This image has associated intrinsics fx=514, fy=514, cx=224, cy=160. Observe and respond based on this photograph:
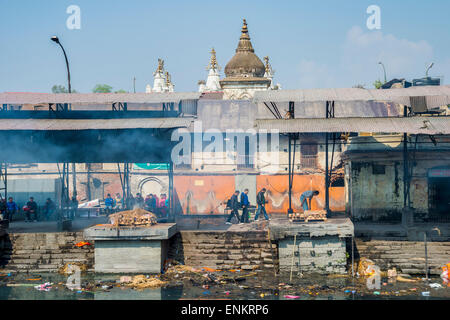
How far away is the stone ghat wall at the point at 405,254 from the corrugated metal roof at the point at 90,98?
29.0ft

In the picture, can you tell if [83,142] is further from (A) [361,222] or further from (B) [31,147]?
(A) [361,222]

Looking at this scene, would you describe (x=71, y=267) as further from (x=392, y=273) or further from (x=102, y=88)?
(x=102, y=88)

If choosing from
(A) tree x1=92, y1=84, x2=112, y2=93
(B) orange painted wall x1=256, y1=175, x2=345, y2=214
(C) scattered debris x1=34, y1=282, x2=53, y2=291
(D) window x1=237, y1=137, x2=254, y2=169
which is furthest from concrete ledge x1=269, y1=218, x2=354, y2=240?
(A) tree x1=92, y1=84, x2=112, y2=93

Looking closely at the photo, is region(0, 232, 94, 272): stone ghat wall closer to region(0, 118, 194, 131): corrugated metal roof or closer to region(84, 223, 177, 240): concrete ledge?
region(84, 223, 177, 240): concrete ledge

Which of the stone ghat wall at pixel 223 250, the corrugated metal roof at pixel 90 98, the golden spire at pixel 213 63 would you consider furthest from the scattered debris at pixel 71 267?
the golden spire at pixel 213 63

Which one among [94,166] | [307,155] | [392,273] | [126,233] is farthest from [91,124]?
[307,155]

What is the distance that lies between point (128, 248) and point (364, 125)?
9.53 metres

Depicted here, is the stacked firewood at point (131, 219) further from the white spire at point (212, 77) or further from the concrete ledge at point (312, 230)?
the white spire at point (212, 77)

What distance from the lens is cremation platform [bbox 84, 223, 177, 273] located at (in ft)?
56.9

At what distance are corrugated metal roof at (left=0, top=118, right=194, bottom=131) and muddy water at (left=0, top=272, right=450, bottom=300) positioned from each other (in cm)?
571

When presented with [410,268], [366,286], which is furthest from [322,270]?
[410,268]

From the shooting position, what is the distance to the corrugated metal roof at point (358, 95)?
19.6 meters

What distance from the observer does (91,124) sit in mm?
20188

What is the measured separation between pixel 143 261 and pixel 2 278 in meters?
4.67
